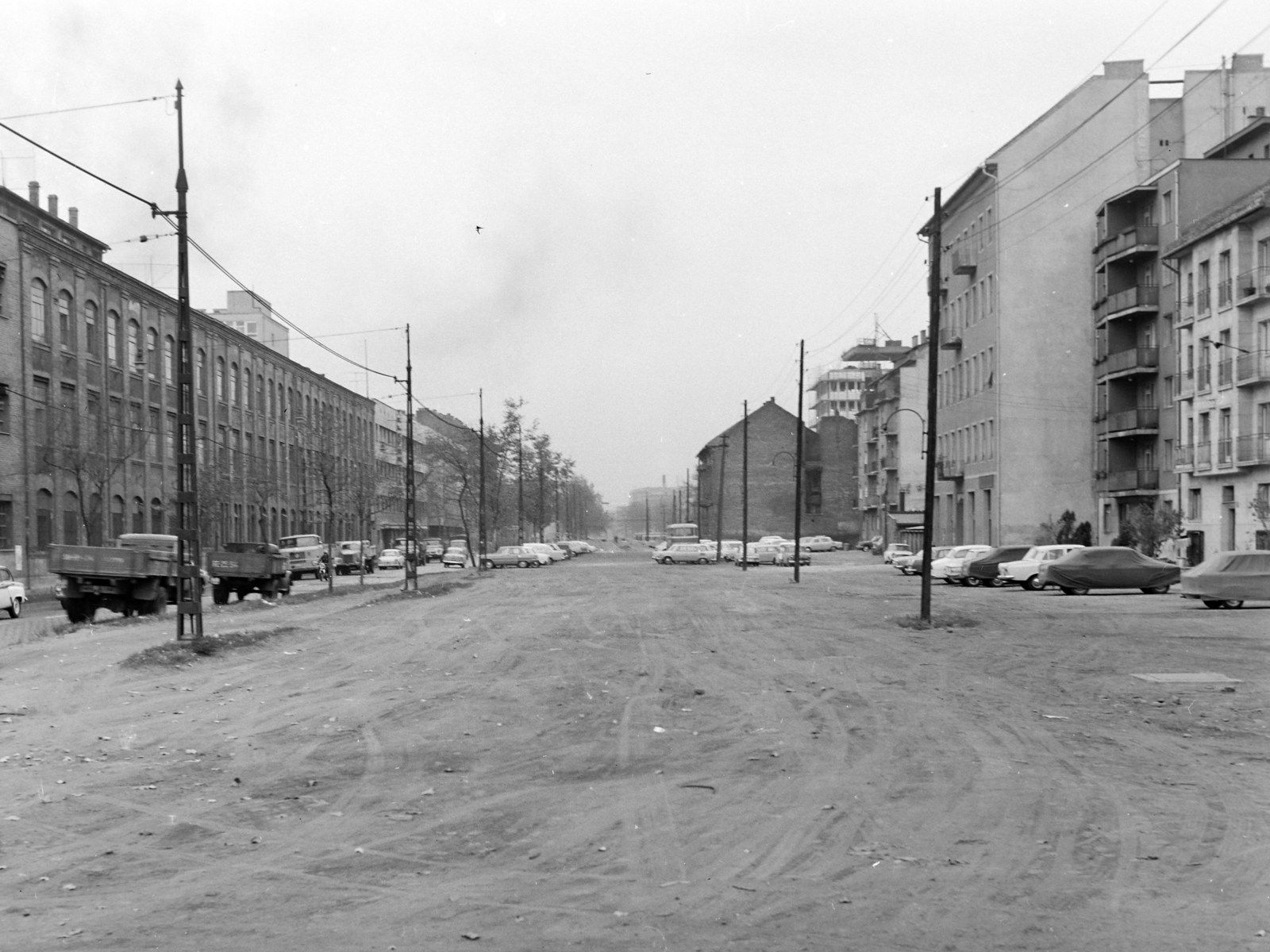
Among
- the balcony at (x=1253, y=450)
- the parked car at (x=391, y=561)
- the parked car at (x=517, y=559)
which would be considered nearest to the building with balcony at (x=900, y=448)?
the parked car at (x=517, y=559)

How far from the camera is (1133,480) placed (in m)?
58.6

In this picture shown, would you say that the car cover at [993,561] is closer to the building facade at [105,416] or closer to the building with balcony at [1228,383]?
the building with balcony at [1228,383]

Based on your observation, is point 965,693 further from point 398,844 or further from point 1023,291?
point 1023,291

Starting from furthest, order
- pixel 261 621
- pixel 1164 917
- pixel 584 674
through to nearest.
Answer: pixel 261 621
pixel 584 674
pixel 1164 917

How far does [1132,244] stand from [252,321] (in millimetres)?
68936

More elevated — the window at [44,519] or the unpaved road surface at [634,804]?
the window at [44,519]

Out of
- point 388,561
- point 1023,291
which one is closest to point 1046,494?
point 1023,291

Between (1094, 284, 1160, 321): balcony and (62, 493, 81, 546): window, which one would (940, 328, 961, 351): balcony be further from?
(62, 493, 81, 546): window

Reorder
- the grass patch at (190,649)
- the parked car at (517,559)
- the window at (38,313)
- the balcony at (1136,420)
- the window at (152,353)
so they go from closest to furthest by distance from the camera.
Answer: the grass patch at (190,649)
the window at (38,313)
the balcony at (1136,420)
the window at (152,353)
the parked car at (517,559)

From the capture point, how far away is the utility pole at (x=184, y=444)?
63.9 ft

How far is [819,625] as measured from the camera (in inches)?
1006

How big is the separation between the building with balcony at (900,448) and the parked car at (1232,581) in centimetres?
5848

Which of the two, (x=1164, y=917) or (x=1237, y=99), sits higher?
(x=1237, y=99)

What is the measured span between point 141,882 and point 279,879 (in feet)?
2.40
